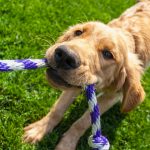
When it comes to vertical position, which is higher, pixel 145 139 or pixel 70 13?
pixel 70 13

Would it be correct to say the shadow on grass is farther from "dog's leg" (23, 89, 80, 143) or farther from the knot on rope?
the knot on rope

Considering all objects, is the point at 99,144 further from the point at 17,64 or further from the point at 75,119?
the point at 75,119

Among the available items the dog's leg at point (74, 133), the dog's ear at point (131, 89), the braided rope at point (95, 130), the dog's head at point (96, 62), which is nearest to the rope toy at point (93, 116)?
the braided rope at point (95, 130)

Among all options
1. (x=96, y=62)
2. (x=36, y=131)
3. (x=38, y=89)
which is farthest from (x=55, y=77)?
(x=38, y=89)

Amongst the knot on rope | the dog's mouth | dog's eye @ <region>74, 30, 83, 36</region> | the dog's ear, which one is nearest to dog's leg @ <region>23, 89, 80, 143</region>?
the dog's ear

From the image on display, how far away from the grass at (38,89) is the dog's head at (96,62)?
1034mm

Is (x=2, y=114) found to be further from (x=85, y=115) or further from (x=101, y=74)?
(x=101, y=74)

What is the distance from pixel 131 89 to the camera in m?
4.89

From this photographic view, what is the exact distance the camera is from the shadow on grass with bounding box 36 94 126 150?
5204 mm

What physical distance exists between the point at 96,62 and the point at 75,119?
1.49 metres

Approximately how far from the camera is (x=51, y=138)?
5246mm

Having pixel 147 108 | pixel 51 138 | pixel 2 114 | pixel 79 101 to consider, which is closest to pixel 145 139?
pixel 147 108

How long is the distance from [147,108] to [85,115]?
1.59 metres

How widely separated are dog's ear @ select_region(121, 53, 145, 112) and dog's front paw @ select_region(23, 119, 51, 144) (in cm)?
105
